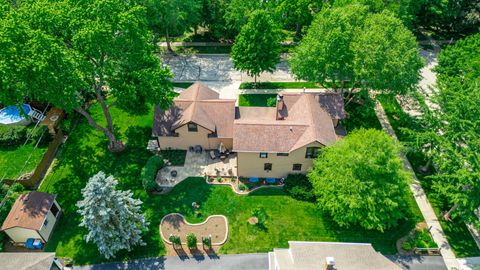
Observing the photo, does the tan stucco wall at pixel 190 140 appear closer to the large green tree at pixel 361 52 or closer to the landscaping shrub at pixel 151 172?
the landscaping shrub at pixel 151 172

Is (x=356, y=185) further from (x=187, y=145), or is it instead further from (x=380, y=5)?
(x=380, y=5)

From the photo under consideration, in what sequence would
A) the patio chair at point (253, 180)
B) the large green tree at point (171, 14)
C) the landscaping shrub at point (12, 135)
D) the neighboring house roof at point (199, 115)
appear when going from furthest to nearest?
the large green tree at point (171, 14) < the landscaping shrub at point (12, 135) < the neighboring house roof at point (199, 115) < the patio chair at point (253, 180)

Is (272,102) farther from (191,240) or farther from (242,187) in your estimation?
(191,240)

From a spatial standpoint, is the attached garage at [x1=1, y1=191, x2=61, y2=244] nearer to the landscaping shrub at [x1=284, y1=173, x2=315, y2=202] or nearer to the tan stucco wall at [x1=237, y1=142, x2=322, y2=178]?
the tan stucco wall at [x1=237, y1=142, x2=322, y2=178]

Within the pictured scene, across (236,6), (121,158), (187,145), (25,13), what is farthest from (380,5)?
(25,13)

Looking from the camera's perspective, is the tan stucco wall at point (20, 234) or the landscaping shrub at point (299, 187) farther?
the landscaping shrub at point (299, 187)

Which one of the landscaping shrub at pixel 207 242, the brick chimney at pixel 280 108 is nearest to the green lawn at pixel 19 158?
the landscaping shrub at pixel 207 242
